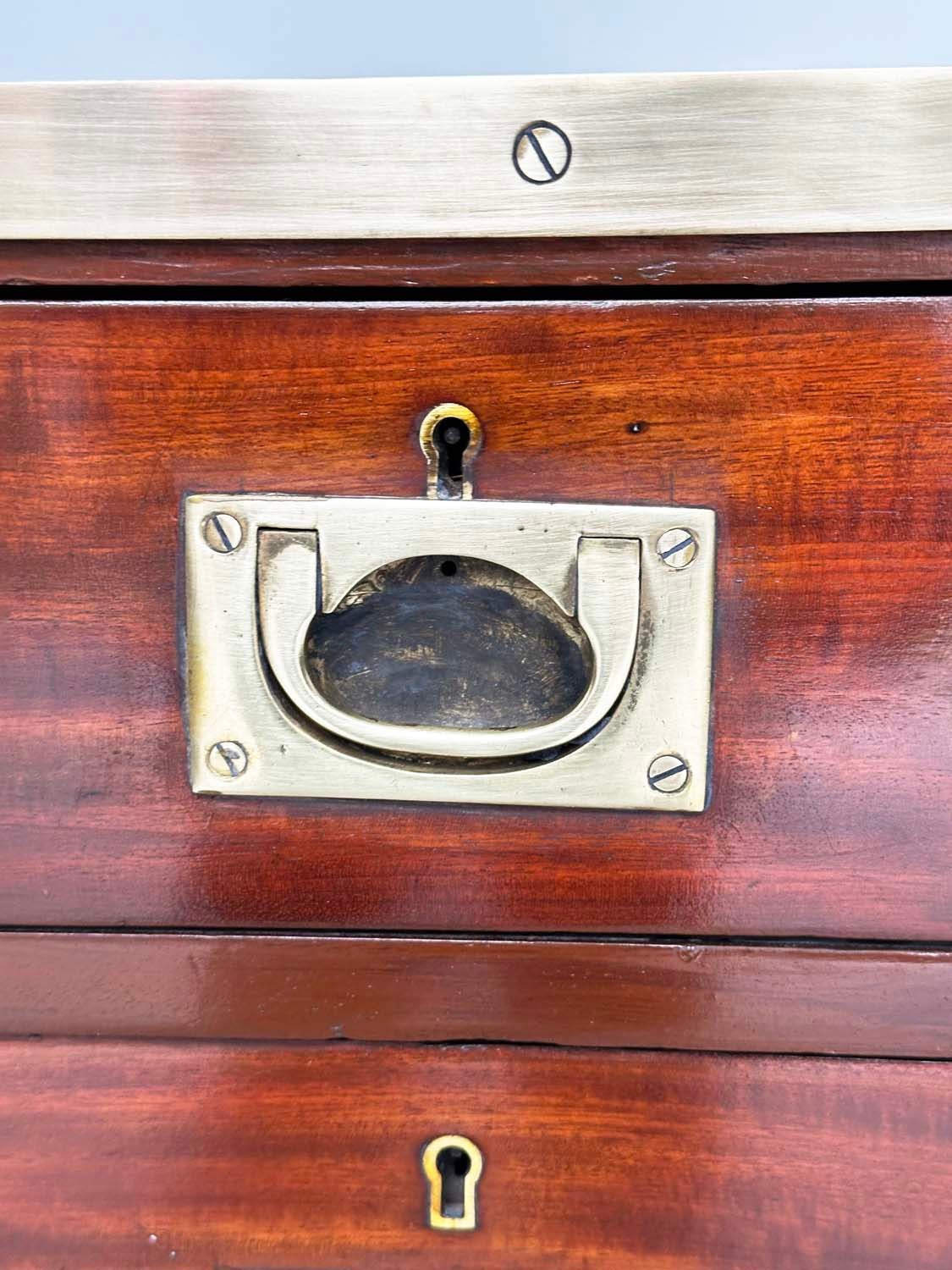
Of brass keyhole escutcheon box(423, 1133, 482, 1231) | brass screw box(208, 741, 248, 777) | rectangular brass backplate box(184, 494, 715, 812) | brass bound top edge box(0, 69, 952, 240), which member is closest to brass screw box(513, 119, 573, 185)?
brass bound top edge box(0, 69, 952, 240)

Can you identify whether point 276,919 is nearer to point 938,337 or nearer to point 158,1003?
point 158,1003

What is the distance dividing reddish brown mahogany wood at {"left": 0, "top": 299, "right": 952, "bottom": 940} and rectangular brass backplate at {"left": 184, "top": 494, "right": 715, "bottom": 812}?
0.04 feet

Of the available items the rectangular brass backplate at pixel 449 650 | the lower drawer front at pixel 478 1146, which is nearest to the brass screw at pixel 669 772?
the rectangular brass backplate at pixel 449 650

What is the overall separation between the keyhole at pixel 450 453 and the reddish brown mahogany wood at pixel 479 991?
162 millimetres

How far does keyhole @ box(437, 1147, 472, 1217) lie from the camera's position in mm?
353

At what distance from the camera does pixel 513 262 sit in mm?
304

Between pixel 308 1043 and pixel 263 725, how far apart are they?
0.40 ft

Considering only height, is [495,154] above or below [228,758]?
above

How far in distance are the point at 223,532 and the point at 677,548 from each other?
0.15 meters

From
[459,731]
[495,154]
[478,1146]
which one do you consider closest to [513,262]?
[495,154]

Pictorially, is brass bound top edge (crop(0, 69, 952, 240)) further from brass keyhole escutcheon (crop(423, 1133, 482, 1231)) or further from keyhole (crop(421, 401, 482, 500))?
brass keyhole escutcheon (crop(423, 1133, 482, 1231))

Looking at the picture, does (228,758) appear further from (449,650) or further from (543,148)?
(543,148)

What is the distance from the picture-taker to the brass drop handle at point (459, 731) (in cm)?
32

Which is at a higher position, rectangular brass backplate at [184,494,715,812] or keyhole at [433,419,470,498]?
keyhole at [433,419,470,498]
